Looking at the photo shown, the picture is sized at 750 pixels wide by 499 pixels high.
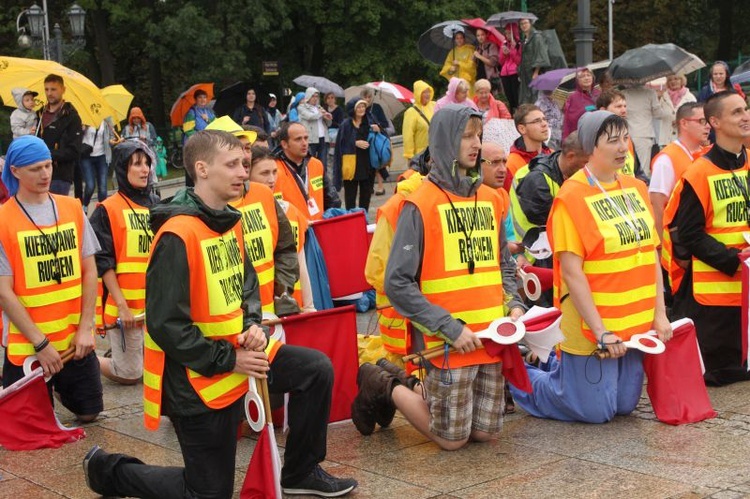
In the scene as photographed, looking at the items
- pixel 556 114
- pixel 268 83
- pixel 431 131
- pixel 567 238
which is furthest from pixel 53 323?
pixel 268 83

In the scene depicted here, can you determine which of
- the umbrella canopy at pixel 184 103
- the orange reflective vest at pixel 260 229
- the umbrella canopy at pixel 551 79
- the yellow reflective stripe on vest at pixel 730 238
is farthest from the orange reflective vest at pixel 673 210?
the umbrella canopy at pixel 184 103

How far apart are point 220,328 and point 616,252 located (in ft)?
8.30

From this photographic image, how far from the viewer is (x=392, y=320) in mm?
7188

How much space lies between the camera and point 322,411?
5.57 meters

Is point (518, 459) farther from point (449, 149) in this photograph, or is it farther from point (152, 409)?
point (152, 409)

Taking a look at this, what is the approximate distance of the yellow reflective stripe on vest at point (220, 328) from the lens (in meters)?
5.18

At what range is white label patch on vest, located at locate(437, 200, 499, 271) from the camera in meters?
6.33

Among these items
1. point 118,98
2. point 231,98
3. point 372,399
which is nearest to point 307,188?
point 372,399

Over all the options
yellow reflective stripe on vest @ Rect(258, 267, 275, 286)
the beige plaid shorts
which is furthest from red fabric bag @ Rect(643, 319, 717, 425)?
yellow reflective stripe on vest @ Rect(258, 267, 275, 286)

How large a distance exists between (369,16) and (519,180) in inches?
1084

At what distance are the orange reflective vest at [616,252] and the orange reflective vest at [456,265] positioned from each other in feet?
2.09

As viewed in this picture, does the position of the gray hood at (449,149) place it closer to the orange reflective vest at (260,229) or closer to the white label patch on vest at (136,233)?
the orange reflective vest at (260,229)

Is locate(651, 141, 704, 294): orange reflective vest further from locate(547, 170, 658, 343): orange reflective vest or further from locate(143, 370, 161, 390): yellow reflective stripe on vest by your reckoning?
locate(143, 370, 161, 390): yellow reflective stripe on vest

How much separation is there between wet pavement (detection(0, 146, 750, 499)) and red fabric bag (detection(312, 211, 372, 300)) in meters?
3.09
